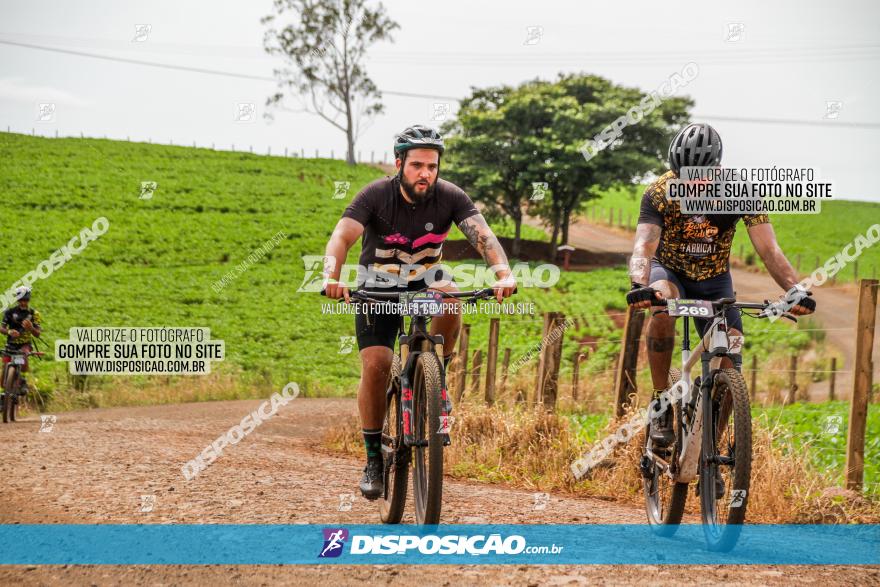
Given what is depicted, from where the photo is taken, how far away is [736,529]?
5.06 meters

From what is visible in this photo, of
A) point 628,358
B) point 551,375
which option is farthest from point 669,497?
point 551,375

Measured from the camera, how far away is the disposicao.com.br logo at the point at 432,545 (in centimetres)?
523

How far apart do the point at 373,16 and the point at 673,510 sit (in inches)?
1708

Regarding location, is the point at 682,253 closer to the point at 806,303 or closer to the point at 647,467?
the point at 806,303

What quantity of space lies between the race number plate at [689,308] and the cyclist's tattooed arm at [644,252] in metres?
0.40

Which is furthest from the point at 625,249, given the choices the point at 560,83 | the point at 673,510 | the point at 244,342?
the point at 673,510

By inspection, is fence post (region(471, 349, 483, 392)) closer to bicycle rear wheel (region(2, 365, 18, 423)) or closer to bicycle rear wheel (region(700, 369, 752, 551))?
bicycle rear wheel (region(2, 365, 18, 423))

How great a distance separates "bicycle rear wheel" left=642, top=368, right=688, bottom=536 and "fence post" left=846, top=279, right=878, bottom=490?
6.80 feet

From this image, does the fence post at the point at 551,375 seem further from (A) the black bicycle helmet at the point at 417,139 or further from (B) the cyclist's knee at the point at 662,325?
(A) the black bicycle helmet at the point at 417,139

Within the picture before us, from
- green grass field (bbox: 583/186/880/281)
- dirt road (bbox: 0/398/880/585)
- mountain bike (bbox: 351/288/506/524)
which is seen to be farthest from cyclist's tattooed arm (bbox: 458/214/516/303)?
green grass field (bbox: 583/186/880/281)

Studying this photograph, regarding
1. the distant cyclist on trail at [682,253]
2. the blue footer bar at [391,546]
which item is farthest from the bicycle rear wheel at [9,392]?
the distant cyclist on trail at [682,253]

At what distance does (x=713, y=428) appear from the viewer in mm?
5371

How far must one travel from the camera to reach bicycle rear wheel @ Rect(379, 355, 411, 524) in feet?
19.0

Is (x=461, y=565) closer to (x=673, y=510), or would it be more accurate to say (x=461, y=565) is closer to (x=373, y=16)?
(x=673, y=510)
